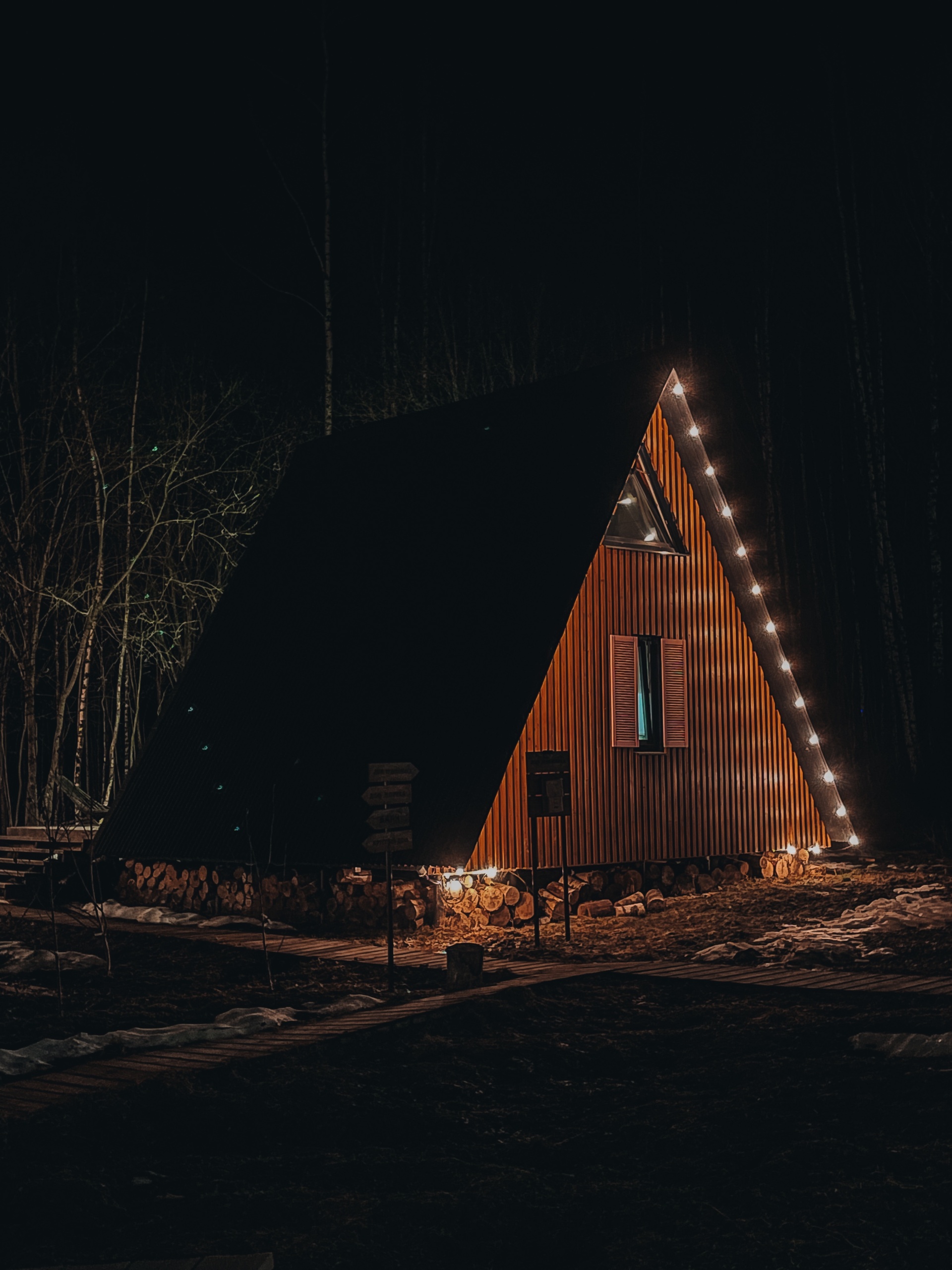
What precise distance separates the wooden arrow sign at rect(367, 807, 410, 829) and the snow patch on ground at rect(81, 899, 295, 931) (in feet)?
12.0

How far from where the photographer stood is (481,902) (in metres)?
14.6

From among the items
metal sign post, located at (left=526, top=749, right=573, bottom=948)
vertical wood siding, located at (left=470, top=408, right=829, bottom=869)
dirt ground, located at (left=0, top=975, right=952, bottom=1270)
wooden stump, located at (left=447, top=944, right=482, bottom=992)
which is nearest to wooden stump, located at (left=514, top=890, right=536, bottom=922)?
vertical wood siding, located at (left=470, top=408, right=829, bottom=869)

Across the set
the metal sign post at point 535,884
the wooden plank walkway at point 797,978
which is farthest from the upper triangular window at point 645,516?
the wooden plank walkway at point 797,978

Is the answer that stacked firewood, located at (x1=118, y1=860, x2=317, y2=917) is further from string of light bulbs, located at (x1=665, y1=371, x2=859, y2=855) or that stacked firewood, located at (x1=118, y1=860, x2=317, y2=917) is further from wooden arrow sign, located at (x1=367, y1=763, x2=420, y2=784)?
string of light bulbs, located at (x1=665, y1=371, x2=859, y2=855)

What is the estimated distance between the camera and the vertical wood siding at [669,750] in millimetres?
15344

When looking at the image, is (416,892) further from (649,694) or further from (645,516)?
(645,516)

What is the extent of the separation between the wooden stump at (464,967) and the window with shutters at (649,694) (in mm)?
5493

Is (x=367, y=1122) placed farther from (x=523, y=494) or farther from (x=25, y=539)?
(x=25, y=539)

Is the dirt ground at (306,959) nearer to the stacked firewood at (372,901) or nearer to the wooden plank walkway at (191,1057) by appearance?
the stacked firewood at (372,901)

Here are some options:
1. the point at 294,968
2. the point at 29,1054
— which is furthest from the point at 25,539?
the point at 29,1054

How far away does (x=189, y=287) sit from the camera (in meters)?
29.8

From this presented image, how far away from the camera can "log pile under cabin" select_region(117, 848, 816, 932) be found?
14.6m

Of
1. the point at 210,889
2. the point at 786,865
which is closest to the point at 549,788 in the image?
the point at 210,889

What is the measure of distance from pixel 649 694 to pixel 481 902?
3582 mm
